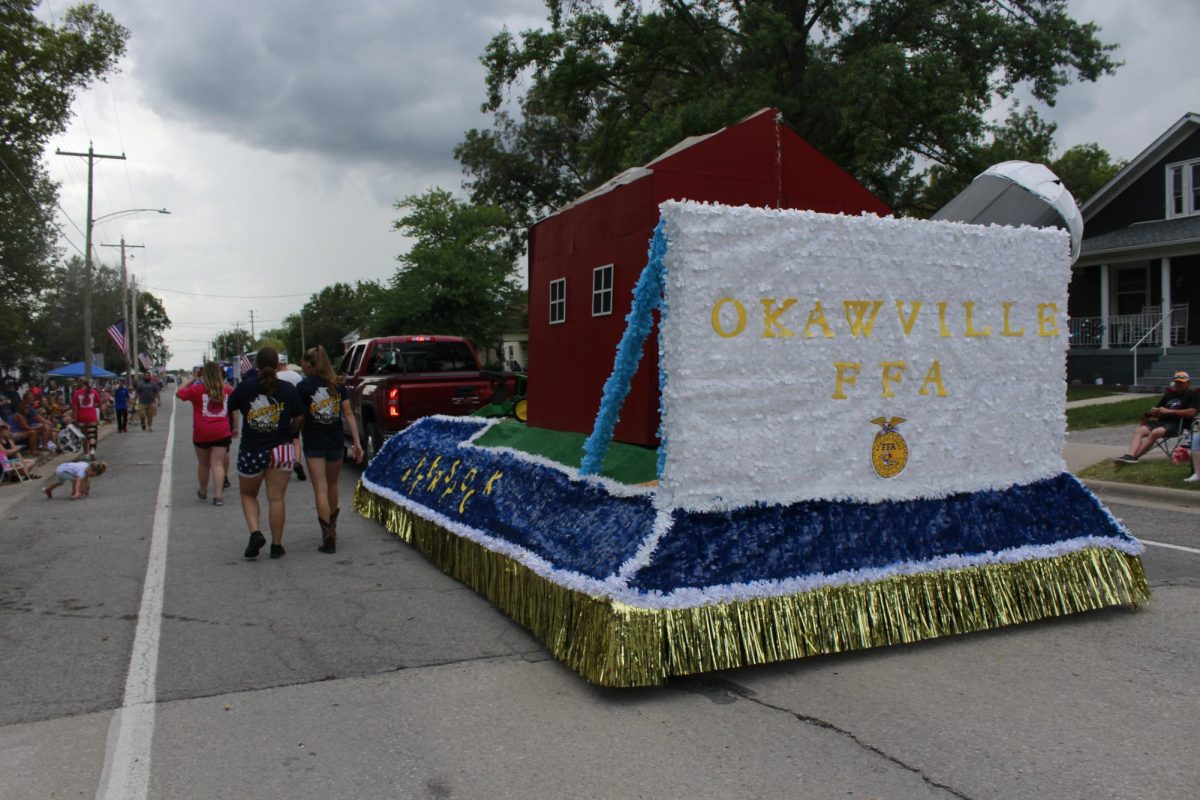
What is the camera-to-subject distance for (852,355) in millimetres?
4711

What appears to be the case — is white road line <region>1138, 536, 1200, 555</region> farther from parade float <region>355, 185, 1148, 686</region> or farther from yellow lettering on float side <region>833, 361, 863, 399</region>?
yellow lettering on float side <region>833, 361, 863, 399</region>

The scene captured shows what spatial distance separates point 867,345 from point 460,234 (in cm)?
2804

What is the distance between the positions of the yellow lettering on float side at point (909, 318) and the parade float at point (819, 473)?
0.01m

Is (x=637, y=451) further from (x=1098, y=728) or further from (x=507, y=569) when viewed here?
(x=1098, y=728)

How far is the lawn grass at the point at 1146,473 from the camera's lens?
9.77 metres

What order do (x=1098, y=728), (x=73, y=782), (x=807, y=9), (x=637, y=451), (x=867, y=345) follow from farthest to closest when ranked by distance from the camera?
(x=807, y=9), (x=637, y=451), (x=867, y=345), (x=1098, y=728), (x=73, y=782)

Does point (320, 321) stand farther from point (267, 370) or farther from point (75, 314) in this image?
point (267, 370)

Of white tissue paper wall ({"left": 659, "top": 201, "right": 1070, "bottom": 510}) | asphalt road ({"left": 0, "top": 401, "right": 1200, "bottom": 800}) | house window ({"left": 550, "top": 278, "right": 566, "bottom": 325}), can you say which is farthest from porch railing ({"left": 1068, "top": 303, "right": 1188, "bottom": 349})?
house window ({"left": 550, "top": 278, "right": 566, "bottom": 325})

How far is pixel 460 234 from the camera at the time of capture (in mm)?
31453

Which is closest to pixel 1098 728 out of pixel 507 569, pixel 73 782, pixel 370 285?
pixel 507 569

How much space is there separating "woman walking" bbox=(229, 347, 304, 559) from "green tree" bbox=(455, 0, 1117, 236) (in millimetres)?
13942

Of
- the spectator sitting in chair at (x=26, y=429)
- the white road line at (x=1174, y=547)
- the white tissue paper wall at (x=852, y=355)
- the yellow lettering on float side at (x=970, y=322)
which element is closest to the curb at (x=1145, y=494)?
the white road line at (x=1174, y=547)

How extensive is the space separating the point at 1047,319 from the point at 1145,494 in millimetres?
5685

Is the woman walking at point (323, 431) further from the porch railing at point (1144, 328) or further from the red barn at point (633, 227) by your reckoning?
the porch railing at point (1144, 328)
